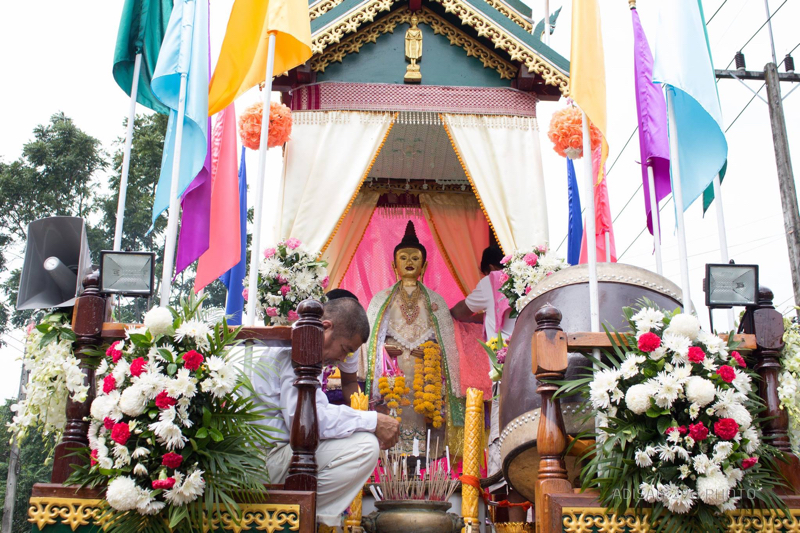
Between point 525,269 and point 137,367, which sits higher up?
→ point 525,269

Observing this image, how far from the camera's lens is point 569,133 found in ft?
24.4

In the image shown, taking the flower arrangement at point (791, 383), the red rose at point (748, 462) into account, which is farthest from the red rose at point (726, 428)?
the flower arrangement at point (791, 383)

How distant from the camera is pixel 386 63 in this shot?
8.16 m

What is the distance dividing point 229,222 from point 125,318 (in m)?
21.4

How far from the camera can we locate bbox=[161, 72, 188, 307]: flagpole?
470cm

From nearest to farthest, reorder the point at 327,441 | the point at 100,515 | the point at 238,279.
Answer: the point at 100,515
the point at 327,441
the point at 238,279

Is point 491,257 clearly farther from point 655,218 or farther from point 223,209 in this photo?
point 223,209

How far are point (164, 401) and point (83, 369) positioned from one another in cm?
78

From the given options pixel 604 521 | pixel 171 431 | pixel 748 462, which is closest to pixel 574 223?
pixel 748 462

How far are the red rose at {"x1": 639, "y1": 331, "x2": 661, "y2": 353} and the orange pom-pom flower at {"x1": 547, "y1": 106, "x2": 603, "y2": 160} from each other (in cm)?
385

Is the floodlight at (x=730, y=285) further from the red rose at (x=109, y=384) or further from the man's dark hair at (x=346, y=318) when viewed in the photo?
the red rose at (x=109, y=384)

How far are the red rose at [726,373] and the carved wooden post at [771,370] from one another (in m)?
0.41

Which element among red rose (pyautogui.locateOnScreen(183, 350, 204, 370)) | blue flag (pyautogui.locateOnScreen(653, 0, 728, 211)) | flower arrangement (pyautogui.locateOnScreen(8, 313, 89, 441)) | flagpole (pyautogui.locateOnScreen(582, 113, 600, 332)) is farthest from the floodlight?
flower arrangement (pyautogui.locateOnScreen(8, 313, 89, 441))

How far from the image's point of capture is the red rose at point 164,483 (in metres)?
3.49
